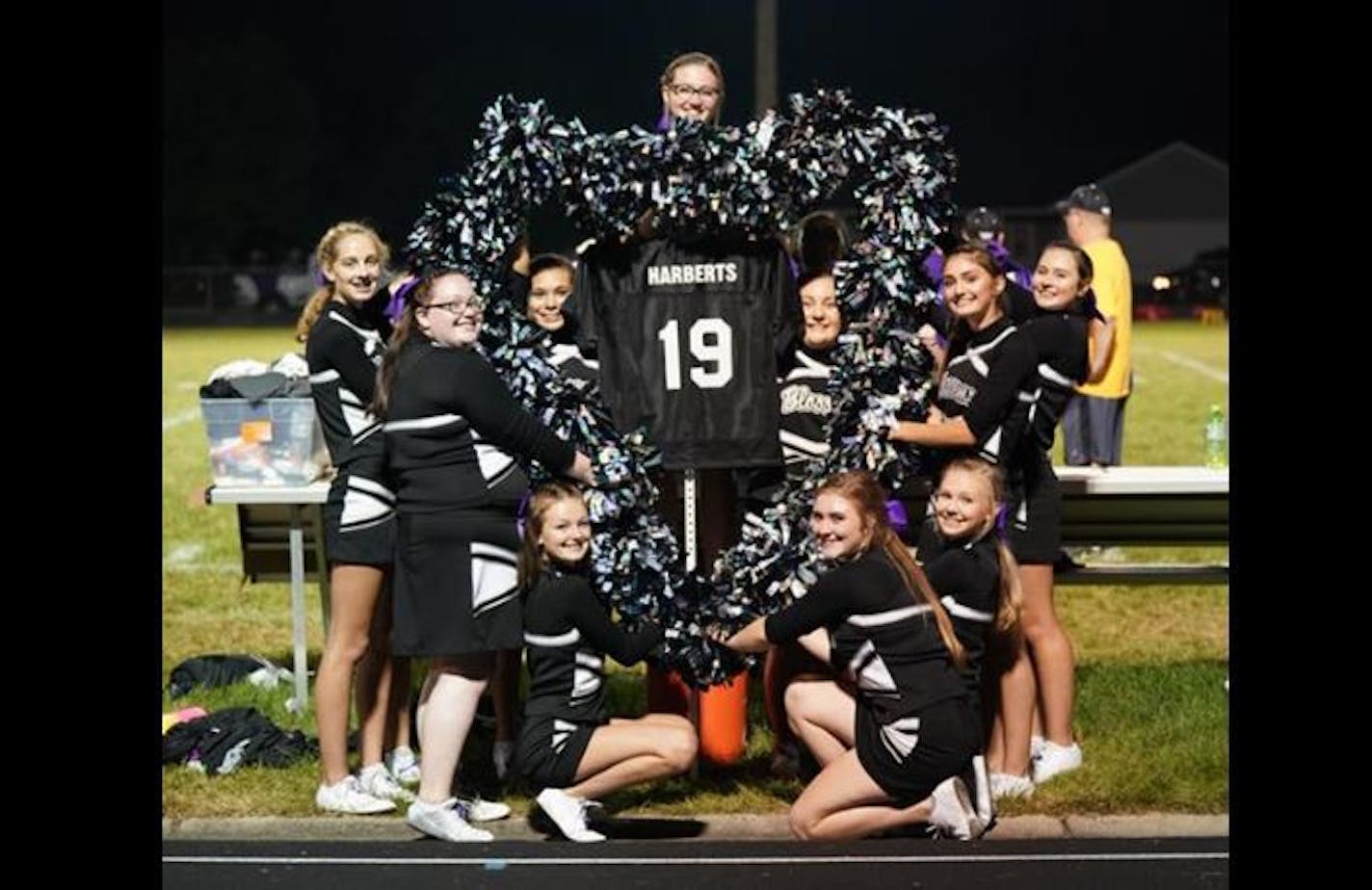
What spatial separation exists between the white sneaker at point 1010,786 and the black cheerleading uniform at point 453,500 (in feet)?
5.33

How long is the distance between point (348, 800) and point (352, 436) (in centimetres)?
113

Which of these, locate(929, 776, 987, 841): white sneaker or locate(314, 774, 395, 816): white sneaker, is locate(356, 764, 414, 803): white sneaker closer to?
locate(314, 774, 395, 816): white sneaker

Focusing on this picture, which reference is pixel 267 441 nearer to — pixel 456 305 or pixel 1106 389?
pixel 456 305

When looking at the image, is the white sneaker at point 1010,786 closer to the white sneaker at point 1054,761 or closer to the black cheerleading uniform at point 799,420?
the white sneaker at point 1054,761

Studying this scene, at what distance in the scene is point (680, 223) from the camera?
7785mm

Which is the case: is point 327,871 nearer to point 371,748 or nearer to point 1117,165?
point 371,748

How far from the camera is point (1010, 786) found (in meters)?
7.75

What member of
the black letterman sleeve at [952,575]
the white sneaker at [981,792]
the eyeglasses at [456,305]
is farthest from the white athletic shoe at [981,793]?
the eyeglasses at [456,305]

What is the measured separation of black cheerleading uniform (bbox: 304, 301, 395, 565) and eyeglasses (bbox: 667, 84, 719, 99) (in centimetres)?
123

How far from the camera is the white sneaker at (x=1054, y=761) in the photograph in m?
7.91

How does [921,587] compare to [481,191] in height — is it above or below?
below
